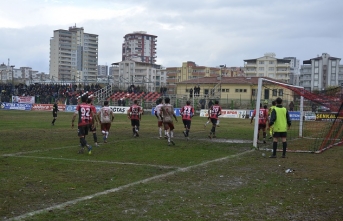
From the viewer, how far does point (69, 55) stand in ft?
483

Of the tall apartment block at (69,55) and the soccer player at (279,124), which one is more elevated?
the tall apartment block at (69,55)

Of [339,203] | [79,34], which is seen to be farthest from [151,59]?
[339,203]

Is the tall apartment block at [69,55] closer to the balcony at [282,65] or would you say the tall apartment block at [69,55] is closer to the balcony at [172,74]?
the balcony at [172,74]

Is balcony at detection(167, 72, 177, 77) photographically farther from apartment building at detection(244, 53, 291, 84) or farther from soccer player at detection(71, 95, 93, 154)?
soccer player at detection(71, 95, 93, 154)

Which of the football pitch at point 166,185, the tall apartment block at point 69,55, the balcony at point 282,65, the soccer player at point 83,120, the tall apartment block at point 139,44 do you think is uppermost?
the tall apartment block at point 139,44

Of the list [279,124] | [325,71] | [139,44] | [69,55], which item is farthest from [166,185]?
[139,44]

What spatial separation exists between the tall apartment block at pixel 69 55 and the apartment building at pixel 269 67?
5367cm

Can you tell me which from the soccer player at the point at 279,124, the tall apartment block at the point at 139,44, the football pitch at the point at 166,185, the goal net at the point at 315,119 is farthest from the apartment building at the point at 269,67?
the football pitch at the point at 166,185

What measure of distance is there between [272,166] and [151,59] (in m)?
176

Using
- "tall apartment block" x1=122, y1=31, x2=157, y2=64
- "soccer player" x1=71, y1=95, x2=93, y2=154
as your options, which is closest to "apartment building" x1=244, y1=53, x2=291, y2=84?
"tall apartment block" x1=122, y1=31, x2=157, y2=64

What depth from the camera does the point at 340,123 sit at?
20281mm

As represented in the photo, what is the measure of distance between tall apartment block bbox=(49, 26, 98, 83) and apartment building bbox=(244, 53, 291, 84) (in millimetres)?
53673

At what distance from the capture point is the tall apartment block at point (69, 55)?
470 ft

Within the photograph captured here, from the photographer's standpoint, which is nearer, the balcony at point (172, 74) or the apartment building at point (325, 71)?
the apartment building at point (325, 71)
